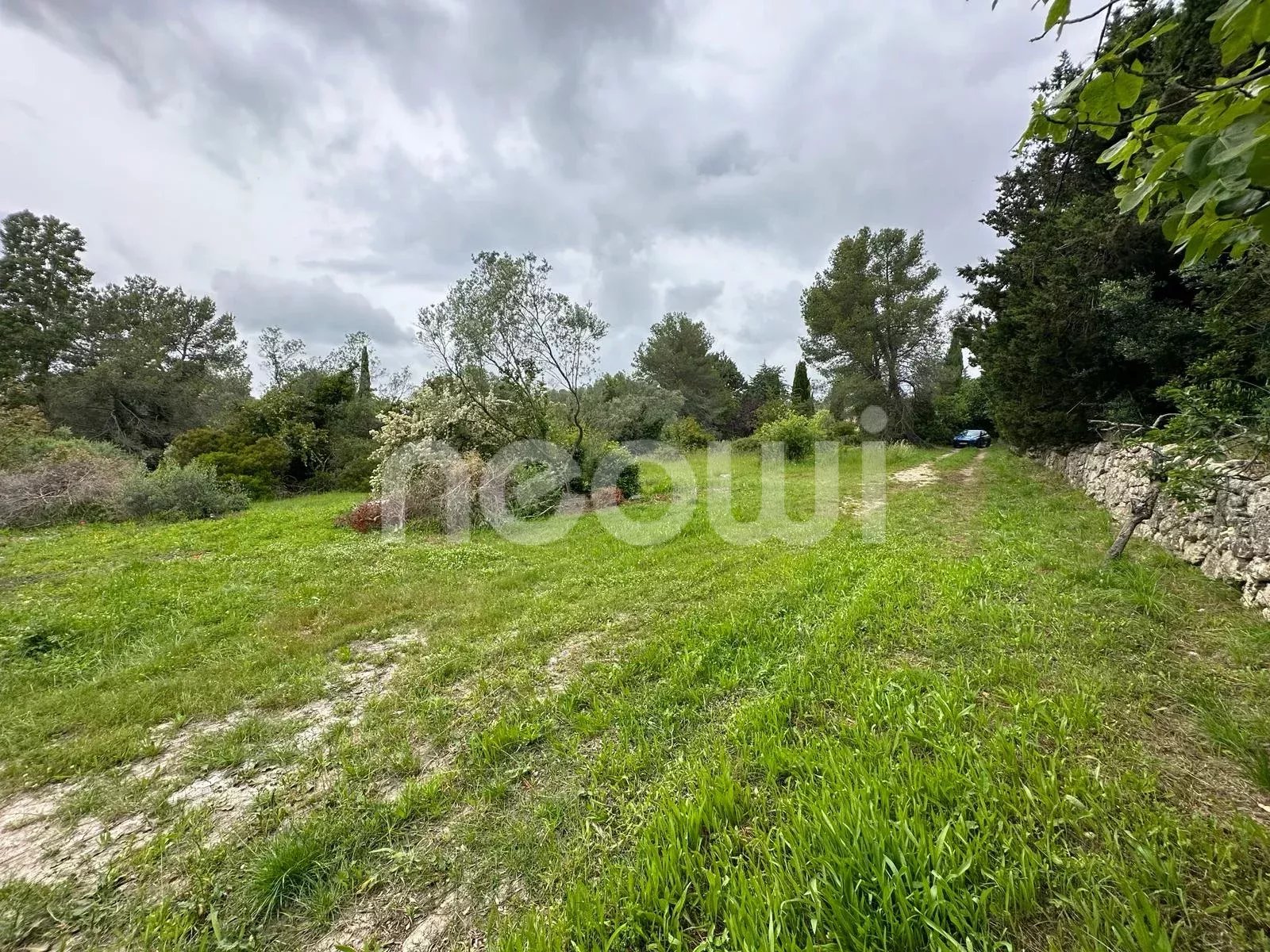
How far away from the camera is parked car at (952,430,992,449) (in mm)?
23594

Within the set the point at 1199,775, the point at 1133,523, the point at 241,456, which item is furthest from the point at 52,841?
the point at 241,456

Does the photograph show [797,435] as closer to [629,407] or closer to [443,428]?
[629,407]

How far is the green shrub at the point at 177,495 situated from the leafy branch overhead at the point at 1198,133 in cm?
1488

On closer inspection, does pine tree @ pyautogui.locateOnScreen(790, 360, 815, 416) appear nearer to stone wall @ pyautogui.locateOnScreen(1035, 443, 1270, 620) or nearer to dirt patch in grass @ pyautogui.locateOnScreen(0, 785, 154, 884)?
stone wall @ pyautogui.locateOnScreen(1035, 443, 1270, 620)

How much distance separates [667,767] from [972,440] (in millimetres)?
28054

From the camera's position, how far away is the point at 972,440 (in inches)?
928

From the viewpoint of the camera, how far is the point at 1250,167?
812 millimetres

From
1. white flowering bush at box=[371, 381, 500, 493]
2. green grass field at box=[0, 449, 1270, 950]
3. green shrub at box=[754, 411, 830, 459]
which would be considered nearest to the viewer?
green grass field at box=[0, 449, 1270, 950]

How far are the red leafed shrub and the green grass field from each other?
159 inches

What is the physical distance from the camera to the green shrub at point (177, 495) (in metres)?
10.1

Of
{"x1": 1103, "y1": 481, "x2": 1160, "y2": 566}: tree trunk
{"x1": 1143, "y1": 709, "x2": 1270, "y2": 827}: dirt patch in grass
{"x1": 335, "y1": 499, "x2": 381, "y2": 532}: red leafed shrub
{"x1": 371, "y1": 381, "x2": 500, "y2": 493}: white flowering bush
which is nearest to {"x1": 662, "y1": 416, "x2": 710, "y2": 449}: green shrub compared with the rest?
{"x1": 371, "y1": 381, "x2": 500, "y2": 493}: white flowering bush

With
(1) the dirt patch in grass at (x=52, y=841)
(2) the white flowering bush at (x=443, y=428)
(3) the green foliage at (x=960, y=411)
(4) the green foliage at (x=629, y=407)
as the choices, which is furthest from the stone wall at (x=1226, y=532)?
(3) the green foliage at (x=960, y=411)

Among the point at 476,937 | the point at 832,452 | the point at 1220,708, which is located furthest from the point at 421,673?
the point at 832,452

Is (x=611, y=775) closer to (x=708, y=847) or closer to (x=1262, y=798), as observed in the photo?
(x=708, y=847)
